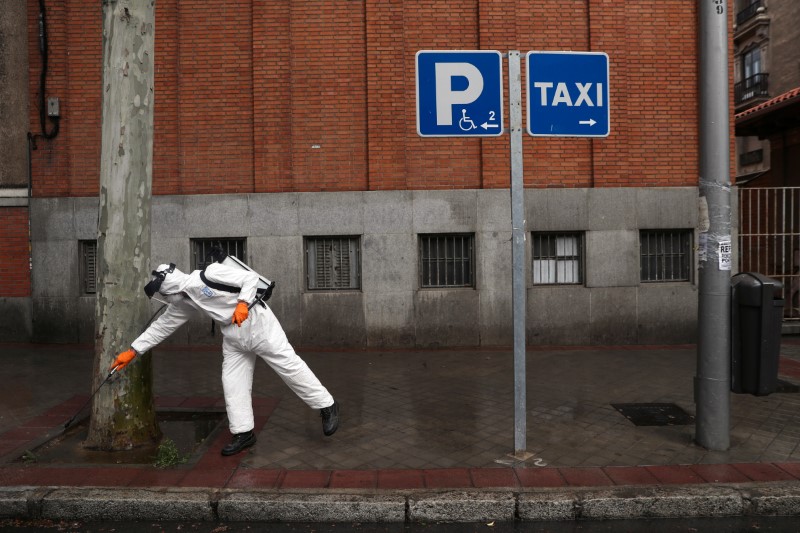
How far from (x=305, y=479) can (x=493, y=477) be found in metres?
1.40

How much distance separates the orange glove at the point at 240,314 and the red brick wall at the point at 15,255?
695cm

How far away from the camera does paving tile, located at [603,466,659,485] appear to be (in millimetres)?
4098

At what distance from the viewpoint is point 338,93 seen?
9180mm

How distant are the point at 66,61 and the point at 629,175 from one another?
373 inches

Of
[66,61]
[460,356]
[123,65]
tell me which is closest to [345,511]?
[123,65]

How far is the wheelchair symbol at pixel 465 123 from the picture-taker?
14.9 ft

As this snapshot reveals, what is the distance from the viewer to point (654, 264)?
9.49m

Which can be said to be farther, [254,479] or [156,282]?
[156,282]

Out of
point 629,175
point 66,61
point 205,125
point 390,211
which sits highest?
point 66,61

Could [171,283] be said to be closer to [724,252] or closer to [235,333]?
[235,333]

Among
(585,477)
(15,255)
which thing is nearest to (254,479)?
(585,477)

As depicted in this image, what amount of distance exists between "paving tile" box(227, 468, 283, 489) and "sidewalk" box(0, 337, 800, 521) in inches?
0.4

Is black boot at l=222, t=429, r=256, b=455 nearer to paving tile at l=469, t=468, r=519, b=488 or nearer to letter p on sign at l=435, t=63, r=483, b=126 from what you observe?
paving tile at l=469, t=468, r=519, b=488

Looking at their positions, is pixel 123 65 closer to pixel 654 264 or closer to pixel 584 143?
pixel 584 143
